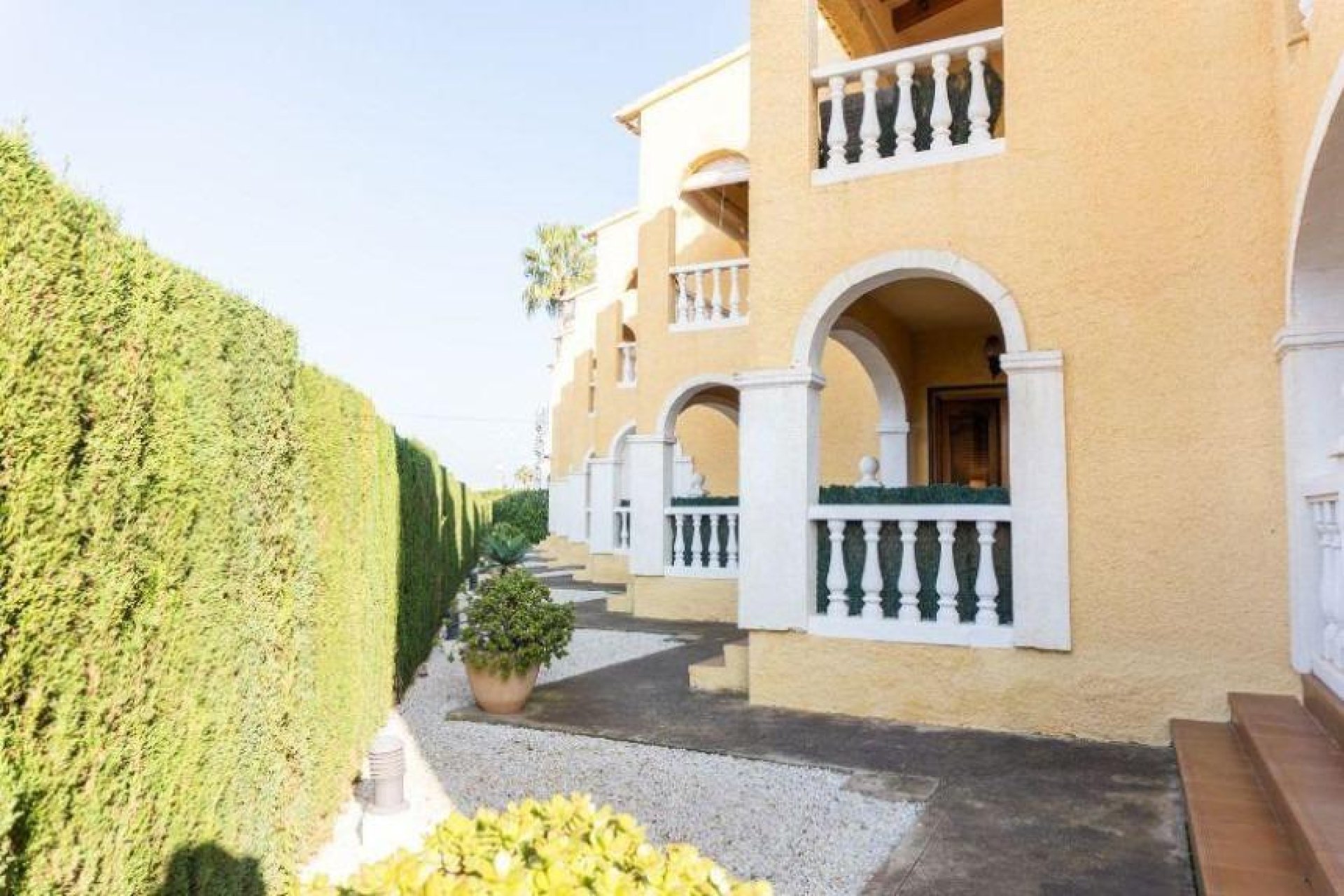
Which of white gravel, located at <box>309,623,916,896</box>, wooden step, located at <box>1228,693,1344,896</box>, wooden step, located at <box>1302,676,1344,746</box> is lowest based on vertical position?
white gravel, located at <box>309,623,916,896</box>

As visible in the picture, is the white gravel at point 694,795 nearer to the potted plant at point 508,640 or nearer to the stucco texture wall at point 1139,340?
the potted plant at point 508,640

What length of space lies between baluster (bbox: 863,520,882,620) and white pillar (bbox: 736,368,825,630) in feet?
1.31

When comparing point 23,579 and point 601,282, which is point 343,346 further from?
point 601,282

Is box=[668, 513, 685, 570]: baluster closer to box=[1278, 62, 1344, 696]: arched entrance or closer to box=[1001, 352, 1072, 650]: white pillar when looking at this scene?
box=[1001, 352, 1072, 650]: white pillar

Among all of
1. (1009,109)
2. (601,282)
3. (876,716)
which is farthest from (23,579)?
(601,282)

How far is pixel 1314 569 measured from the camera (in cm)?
457

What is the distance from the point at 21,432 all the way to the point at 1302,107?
→ 5728mm

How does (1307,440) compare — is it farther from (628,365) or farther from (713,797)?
(628,365)

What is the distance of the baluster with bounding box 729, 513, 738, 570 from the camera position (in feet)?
35.7

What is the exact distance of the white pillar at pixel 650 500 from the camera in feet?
37.1

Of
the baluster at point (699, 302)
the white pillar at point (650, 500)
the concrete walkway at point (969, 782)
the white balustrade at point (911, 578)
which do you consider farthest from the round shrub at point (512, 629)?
the baluster at point (699, 302)

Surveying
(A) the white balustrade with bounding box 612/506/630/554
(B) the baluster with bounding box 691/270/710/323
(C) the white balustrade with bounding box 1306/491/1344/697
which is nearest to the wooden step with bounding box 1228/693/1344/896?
(C) the white balustrade with bounding box 1306/491/1344/697

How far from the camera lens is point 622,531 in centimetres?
1630

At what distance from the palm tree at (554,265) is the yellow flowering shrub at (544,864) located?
36.2 meters
